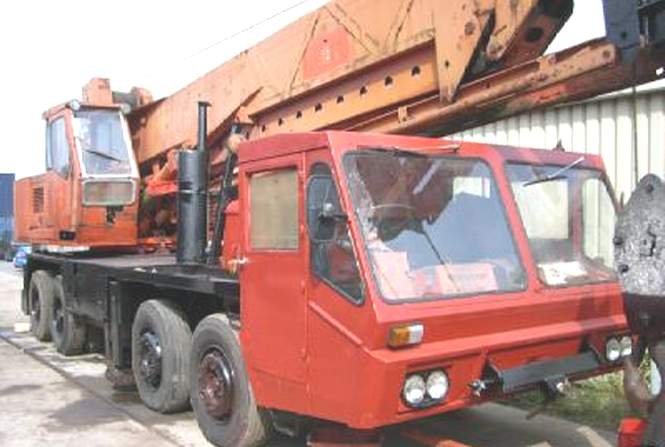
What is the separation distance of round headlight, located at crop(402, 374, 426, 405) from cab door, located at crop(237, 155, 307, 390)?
2.26ft

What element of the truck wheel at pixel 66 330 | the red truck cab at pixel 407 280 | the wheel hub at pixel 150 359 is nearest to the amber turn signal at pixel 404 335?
the red truck cab at pixel 407 280

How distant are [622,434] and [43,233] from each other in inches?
342

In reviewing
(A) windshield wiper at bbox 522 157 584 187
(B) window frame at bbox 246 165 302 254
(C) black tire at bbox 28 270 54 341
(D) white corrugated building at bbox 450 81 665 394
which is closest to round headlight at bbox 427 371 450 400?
(B) window frame at bbox 246 165 302 254

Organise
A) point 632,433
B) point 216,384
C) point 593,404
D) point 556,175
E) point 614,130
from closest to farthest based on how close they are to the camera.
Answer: point 632,433 → point 556,175 → point 216,384 → point 593,404 → point 614,130

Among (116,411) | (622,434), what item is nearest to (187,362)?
(116,411)

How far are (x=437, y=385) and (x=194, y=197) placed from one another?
3910 millimetres

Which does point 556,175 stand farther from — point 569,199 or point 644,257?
point 644,257

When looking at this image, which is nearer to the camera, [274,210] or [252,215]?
[274,210]

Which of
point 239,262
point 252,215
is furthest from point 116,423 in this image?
point 252,215

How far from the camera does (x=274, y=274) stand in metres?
5.34

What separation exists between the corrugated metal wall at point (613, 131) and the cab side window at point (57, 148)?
4.39 m

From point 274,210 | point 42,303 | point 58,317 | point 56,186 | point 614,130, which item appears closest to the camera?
point 274,210

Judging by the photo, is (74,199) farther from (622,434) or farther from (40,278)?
(622,434)

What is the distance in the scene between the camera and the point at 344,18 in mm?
6457
